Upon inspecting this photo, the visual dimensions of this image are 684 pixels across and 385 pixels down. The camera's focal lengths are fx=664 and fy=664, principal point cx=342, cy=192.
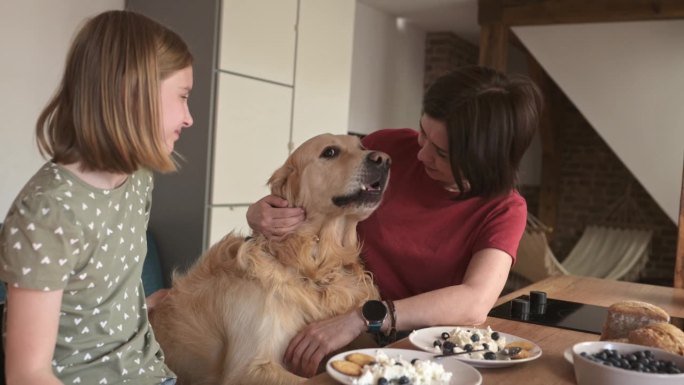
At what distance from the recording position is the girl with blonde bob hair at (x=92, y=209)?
1.02 m

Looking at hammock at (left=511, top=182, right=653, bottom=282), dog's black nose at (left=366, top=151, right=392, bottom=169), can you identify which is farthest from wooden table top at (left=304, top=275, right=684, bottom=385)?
hammock at (left=511, top=182, right=653, bottom=282)

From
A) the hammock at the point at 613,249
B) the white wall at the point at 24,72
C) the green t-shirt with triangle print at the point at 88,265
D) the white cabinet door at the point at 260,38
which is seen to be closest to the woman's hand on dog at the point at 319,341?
the green t-shirt with triangle print at the point at 88,265

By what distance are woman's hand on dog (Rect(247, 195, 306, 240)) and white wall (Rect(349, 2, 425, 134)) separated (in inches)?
186

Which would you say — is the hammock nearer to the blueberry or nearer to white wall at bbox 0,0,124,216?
white wall at bbox 0,0,124,216

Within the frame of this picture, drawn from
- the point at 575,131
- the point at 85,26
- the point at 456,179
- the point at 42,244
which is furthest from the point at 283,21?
the point at 575,131

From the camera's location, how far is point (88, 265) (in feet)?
3.82

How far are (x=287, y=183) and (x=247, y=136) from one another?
2179 millimetres

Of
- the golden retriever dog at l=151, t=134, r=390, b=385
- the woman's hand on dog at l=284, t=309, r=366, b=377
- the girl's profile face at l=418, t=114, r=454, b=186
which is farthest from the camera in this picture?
the girl's profile face at l=418, t=114, r=454, b=186

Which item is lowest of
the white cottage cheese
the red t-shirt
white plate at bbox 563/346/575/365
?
white plate at bbox 563/346/575/365

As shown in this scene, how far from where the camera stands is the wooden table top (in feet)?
3.85

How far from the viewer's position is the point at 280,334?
155cm

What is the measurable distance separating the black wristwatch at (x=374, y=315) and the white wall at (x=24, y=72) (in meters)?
2.38

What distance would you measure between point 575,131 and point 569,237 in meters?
1.35

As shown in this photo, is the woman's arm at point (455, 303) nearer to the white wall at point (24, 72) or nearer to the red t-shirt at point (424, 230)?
the red t-shirt at point (424, 230)
